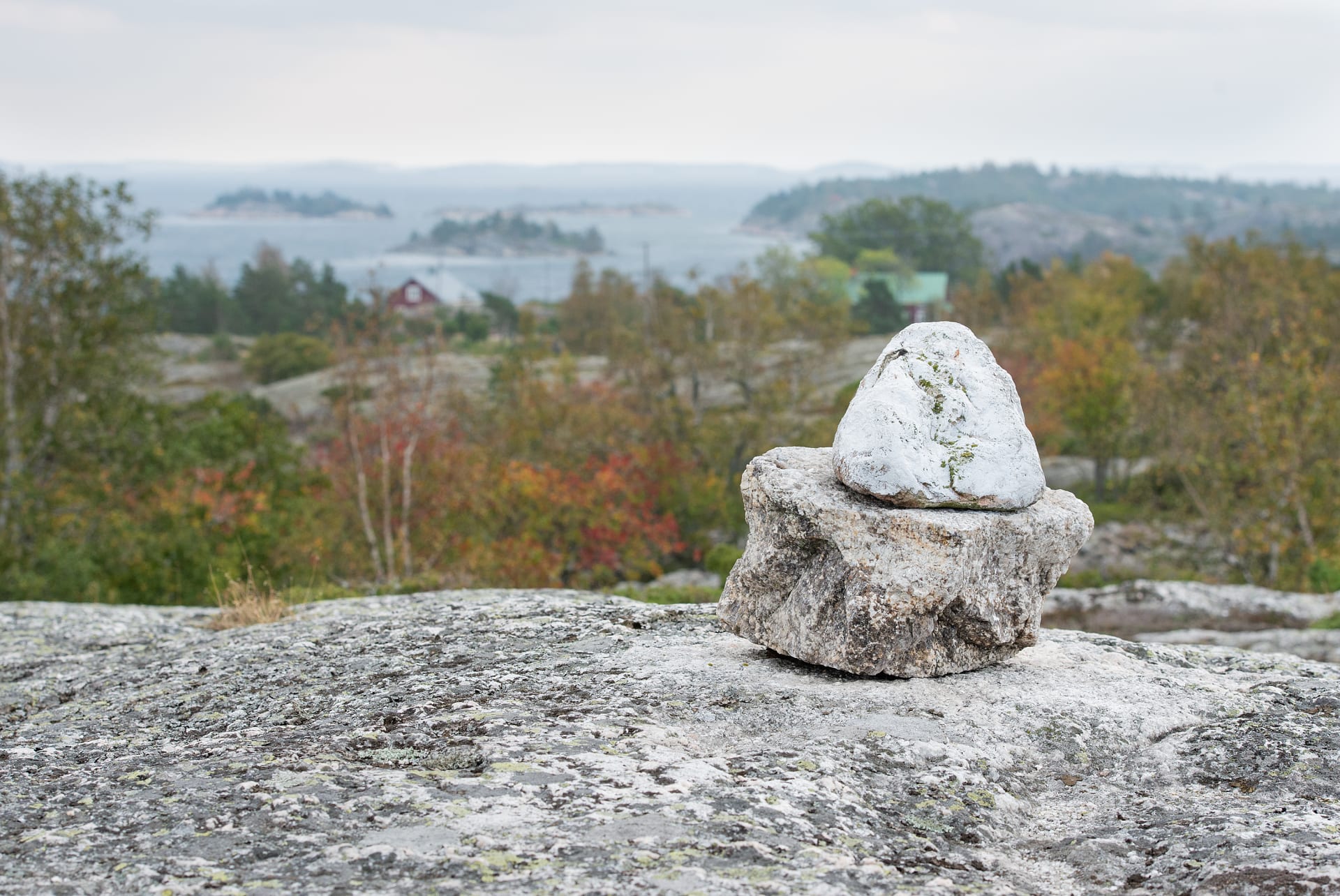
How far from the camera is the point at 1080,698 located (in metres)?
7.57

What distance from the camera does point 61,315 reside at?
28.7m

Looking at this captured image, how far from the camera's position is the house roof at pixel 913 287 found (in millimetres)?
139000

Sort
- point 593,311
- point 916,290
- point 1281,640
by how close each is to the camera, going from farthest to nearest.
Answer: point 916,290 → point 593,311 → point 1281,640

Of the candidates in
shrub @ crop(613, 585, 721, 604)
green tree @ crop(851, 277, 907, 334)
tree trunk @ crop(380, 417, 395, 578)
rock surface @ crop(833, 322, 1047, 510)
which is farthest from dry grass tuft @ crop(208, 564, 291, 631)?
green tree @ crop(851, 277, 907, 334)

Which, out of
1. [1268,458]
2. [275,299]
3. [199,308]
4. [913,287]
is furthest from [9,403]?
[913,287]

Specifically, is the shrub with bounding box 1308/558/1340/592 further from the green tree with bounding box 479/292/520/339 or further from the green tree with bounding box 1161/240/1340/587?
the green tree with bounding box 479/292/520/339

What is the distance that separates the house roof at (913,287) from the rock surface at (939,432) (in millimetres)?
127384

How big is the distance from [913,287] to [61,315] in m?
Result: 125

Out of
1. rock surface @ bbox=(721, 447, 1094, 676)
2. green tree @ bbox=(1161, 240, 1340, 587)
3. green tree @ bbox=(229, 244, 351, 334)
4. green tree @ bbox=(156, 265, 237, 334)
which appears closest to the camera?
rock surface @ bbox=(721, 447, 1094, 676)

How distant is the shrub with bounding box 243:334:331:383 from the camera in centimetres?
9262

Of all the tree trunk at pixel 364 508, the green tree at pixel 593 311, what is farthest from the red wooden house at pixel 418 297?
the tree trunk at pixel 364 508

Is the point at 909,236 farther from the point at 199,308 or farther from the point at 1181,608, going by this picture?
the point at 1181,608

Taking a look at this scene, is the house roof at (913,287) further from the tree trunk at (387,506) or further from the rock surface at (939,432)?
the rock surface at (939,432)

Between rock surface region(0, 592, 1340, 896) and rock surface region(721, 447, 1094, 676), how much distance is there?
0.87 ft
